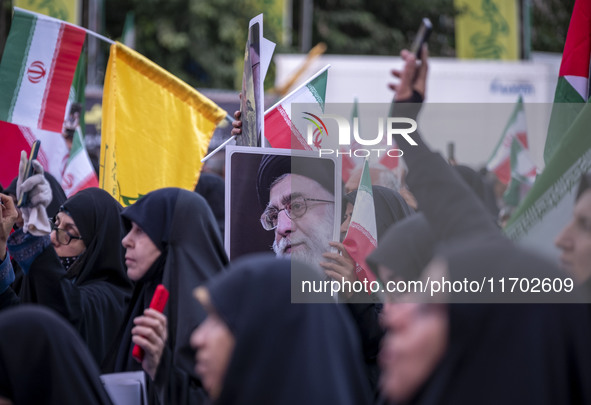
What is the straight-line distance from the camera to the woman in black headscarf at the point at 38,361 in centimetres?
227

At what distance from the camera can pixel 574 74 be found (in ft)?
12.7

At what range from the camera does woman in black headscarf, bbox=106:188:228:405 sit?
3.22 meters

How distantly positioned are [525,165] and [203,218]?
4.72 m

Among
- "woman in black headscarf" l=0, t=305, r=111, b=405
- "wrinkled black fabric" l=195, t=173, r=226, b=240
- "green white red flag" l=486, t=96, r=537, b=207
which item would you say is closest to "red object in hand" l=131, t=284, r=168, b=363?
"woman in black headscarf" l=0, t=305, r=111, b=405

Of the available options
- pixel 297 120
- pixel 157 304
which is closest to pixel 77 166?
pixel 297 120

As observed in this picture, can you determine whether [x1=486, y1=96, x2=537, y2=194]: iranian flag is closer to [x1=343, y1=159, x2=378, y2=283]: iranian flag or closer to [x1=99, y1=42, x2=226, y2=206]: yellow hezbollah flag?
[x1=99, y1=42, x2=226, y2=206]: yellow hezbollah flag

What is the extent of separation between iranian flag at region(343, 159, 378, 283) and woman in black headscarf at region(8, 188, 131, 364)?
1.29 metres

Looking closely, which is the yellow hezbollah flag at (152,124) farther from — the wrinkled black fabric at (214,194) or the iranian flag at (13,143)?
the wrinkled black fabric at (214,194)

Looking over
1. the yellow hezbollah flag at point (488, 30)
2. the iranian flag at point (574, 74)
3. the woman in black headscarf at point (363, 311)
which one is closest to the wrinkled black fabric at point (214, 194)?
the woman in black headscarf at point (363, 311)

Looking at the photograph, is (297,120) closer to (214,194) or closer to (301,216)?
(301,216)

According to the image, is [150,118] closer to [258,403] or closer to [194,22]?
[258,403]

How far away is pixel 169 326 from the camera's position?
129 inches

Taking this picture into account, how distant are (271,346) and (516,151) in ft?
19.2

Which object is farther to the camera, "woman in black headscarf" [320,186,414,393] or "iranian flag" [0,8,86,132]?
"iranian flag" [0,8,86,132]
